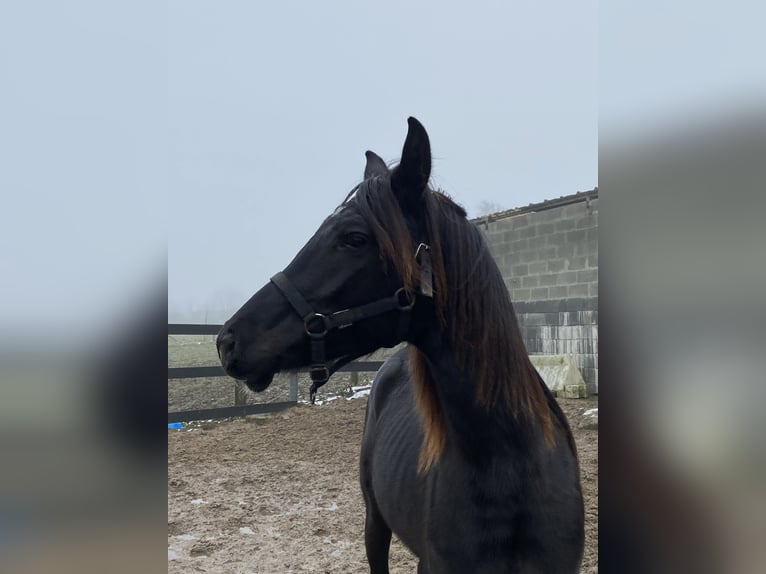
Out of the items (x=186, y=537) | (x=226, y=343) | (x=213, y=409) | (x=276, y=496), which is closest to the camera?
(x=226, y=343)

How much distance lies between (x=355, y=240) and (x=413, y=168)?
301mm

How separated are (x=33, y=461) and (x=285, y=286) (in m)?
1.14

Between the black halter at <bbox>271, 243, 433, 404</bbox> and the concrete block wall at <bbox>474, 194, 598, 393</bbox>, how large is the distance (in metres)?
7.59

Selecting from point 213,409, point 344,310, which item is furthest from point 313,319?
point 213,409

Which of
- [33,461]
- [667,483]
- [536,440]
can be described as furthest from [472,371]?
[33,461]

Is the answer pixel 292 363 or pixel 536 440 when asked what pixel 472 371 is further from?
pixel 292 363

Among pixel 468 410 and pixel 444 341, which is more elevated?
pixel 444 341

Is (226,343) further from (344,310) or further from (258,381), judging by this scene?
(344,310)

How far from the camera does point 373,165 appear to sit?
232 centimetres

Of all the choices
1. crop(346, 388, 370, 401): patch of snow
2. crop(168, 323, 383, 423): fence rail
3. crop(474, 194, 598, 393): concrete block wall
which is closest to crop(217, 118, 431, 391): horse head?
crop(168, 323, 383, 423): fence rail

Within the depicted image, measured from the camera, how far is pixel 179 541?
407cm

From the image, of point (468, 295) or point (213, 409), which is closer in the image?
point (468, 295)

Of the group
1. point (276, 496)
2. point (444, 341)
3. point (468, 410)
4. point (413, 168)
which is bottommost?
point (276, 496)

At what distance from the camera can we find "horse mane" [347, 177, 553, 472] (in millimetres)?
1787
